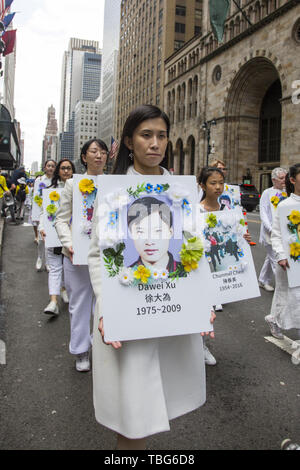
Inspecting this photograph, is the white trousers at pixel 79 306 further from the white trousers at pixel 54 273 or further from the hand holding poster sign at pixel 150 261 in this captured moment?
the hand holding poster sign at pixel 150 261

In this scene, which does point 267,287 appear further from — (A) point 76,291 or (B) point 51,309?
(A) point 76,291

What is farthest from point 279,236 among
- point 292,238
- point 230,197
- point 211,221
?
point 230,197

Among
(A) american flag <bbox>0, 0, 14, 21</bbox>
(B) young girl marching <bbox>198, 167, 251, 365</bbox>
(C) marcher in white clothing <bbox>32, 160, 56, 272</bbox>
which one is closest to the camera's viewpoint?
(B) young girl marching <bbox>198, 167, 251, 365</bbox>

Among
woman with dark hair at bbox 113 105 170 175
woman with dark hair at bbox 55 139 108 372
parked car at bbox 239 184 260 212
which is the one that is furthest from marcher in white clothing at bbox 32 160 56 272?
parked car at bbox 239 184 260 212

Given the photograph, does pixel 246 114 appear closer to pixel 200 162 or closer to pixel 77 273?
pixel 200 162

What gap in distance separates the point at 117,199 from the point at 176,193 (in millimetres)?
323

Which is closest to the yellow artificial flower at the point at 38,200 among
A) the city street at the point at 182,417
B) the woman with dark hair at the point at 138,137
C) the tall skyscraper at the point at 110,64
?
the city street at the point at 182,417

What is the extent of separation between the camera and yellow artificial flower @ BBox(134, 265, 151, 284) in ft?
6.13

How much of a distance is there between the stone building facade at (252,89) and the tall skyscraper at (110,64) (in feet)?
226

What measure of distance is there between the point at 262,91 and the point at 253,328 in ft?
109

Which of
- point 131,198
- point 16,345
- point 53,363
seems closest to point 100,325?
point 131,198

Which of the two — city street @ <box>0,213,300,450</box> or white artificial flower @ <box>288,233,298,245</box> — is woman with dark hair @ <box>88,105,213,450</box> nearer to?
city street @ <box>0,213,300,450</box>

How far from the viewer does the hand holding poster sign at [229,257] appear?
3.99m

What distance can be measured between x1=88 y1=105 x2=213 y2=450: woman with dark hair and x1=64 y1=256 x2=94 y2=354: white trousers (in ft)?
5.79
